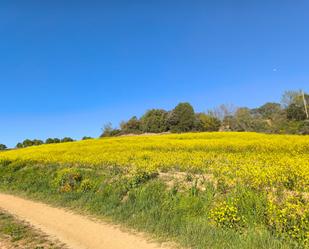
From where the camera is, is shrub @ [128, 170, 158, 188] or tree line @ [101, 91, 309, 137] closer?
shrub @ [128, 170, 158, 188]

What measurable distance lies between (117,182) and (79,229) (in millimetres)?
3607

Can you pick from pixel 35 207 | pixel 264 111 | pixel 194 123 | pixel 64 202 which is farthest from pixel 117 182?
pixel 264 111

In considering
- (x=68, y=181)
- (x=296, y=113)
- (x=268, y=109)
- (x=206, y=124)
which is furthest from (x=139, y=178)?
(x=268, y=109)

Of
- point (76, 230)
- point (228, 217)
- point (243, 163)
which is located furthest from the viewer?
point (243, 163)

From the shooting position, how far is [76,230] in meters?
8.49

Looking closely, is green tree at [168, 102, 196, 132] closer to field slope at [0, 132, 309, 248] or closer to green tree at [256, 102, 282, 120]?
green tree at [256, 102, 282, 120]

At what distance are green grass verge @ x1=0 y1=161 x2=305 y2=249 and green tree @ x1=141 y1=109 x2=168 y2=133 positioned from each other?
52.1 meters

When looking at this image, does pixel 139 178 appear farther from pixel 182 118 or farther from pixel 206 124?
pixel 206 124

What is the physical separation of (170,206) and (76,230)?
9.02 feet

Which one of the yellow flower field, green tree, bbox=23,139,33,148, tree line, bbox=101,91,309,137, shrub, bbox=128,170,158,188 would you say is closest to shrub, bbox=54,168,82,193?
the yellow flower field

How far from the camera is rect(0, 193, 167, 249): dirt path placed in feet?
23.9

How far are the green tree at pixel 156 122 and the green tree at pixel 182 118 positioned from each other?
182cm

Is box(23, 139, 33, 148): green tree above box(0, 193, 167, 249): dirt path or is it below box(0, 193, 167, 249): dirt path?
above

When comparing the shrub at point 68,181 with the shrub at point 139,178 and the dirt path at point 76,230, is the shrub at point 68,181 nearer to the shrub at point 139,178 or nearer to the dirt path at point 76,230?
the dirt path at point 76,230
